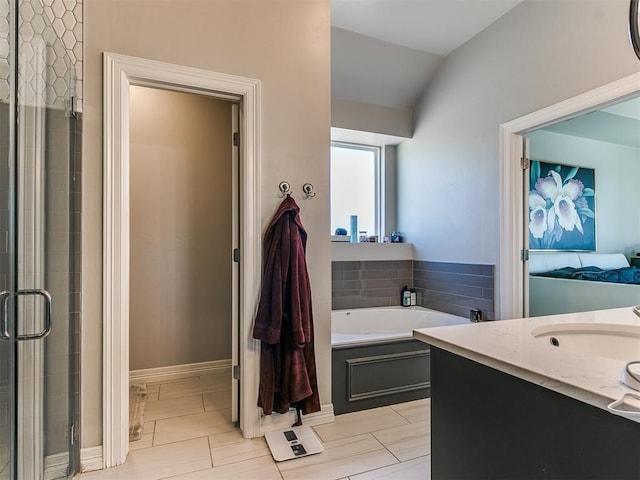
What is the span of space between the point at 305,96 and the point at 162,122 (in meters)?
1.46

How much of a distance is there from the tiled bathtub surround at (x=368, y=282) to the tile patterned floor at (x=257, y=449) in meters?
1.21

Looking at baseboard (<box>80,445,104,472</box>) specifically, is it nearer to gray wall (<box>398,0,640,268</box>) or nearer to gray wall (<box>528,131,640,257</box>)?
gray wall (<box>398,0,640,268</box>)

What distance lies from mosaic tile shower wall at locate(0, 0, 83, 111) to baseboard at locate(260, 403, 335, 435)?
2.01 m

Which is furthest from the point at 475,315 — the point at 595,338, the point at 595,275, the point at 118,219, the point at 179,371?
the point at 118,219

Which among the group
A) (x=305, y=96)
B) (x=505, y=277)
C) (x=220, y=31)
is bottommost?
(x=505, y=277)

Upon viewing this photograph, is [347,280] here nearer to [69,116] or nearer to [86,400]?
[86,400]

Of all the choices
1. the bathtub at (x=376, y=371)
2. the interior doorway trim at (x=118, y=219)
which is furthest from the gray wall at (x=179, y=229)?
the bathtub at (x=376, y=371)

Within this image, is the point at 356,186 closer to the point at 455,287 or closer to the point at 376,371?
the point at 455,287

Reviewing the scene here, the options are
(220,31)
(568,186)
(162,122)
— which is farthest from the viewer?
(568,186)

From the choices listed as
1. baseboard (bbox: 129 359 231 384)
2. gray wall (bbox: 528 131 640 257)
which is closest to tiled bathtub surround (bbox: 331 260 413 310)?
baseboard (bbox: 129 359 231 384)

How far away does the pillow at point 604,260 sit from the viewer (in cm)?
382

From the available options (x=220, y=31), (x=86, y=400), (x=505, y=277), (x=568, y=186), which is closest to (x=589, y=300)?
(x=505, y=277)

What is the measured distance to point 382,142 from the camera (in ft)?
12.6

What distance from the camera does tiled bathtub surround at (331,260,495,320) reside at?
2953mm
